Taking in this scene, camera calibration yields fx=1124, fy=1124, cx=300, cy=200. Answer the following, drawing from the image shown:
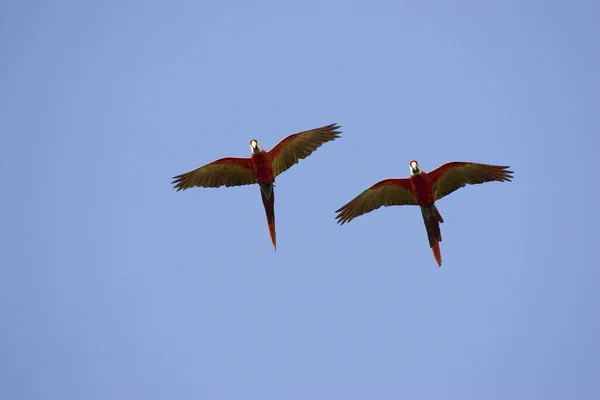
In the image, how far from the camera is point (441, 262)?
29641mm

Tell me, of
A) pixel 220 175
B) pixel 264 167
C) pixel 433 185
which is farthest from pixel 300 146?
pixel 433 185

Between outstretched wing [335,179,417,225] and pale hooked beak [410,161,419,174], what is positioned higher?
pale hooked beak [410,161,419,174]

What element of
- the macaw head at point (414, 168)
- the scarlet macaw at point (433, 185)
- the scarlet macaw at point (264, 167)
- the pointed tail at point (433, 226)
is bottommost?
the pointed tail at point (433, 226)

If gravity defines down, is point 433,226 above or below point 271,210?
below

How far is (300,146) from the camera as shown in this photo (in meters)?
30.1

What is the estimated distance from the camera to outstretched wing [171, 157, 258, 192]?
98.8 feet

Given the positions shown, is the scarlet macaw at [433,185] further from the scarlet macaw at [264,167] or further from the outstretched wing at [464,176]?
the scarlet macaw at [264,167]

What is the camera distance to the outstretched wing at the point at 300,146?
29938 millimetres

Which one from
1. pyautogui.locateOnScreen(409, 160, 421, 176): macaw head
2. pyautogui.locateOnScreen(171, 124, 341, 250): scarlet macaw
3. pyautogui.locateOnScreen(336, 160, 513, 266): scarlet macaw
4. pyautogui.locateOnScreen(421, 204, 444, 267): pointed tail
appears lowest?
pyautogui.locateOnScreen(421, 204, 444, 267): pointed tail

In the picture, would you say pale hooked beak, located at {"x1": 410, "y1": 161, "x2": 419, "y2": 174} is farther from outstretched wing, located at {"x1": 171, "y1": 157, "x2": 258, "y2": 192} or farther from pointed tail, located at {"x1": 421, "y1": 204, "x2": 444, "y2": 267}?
outstretched wing, located at {"x1": 171, "y1": 157, "x2": 258, "y2": 192}

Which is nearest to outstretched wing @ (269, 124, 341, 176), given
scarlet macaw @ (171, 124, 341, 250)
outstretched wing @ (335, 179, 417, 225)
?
scarlet macaw @ (171, 124, 341, 250)

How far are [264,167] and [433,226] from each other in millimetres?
4725

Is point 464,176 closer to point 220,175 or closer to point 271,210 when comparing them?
point 271,210

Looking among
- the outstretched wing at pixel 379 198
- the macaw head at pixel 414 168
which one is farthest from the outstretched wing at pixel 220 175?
the macaw head at pixel 414 168
